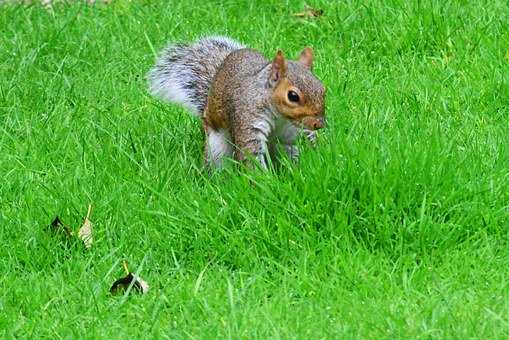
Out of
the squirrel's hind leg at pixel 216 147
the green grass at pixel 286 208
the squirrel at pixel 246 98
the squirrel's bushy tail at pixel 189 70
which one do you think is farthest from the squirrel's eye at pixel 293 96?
the squirrel's bushy tail at pixel 189 70

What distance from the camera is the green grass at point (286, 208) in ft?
10.9

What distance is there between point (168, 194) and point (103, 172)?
0.29m

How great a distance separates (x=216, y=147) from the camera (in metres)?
4.23

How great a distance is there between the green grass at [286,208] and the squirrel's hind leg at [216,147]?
7cm

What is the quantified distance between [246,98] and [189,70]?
0.52 metres

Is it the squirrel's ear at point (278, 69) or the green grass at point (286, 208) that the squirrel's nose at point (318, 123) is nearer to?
the green grass at point (286, 208)

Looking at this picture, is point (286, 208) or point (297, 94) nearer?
point (286, 208)

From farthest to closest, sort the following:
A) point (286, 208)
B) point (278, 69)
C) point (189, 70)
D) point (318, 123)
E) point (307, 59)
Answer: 1. point (189, 70)
2. point (307, 59)
3. point (278, 69)
4. point (318, 123)
5. point (286, 208)

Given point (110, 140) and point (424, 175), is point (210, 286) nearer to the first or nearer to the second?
point (424, 175)

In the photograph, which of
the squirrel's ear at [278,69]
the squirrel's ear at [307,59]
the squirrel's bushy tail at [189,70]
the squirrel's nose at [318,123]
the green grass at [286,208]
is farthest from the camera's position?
the squirrel's bushy tail at [189,70]

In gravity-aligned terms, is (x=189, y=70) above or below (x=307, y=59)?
below

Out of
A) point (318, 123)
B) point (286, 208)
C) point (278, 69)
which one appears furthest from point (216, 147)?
point (286, 208)

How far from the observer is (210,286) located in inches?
138

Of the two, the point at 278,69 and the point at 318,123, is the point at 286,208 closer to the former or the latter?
the point at 318,123
